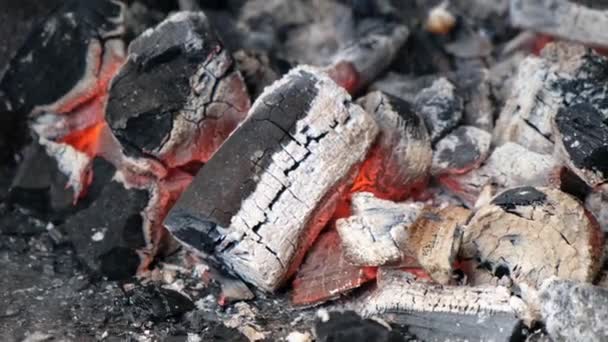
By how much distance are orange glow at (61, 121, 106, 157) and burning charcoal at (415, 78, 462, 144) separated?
2.39 ft

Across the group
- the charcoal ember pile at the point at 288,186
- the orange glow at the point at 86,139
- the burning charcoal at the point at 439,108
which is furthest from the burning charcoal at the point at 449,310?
the orange glow at the point at 86,139

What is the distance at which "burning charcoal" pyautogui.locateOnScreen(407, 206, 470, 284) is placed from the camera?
159 cm

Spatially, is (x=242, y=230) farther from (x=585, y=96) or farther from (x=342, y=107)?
(x=585, y=96)

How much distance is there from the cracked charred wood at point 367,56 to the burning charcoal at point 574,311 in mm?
782

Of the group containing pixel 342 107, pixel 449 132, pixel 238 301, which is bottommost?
pixel 238 301

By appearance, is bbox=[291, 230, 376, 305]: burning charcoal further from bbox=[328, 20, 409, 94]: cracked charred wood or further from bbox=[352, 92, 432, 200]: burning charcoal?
bbox=[328, 20, 409, 94]: cracked charred wood

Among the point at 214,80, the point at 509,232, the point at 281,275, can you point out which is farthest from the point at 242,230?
the point at 509,232

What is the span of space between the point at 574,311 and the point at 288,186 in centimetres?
57

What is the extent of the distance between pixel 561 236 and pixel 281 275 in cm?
53

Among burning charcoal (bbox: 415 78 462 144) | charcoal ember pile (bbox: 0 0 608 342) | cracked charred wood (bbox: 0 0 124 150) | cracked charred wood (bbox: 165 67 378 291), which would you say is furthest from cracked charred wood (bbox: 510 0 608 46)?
cracked charred wood (bbox: 0 0 124 150)

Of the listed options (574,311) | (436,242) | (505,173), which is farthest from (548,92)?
(574,311)

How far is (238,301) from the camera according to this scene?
1748mm

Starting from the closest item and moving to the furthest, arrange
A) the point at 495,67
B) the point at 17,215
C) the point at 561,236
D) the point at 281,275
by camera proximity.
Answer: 1. the point at 561,236
2. the point at 281,275
3. the point at 17,215
4. the point at 495,67

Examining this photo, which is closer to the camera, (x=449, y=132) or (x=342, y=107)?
(x=342, y=107)
